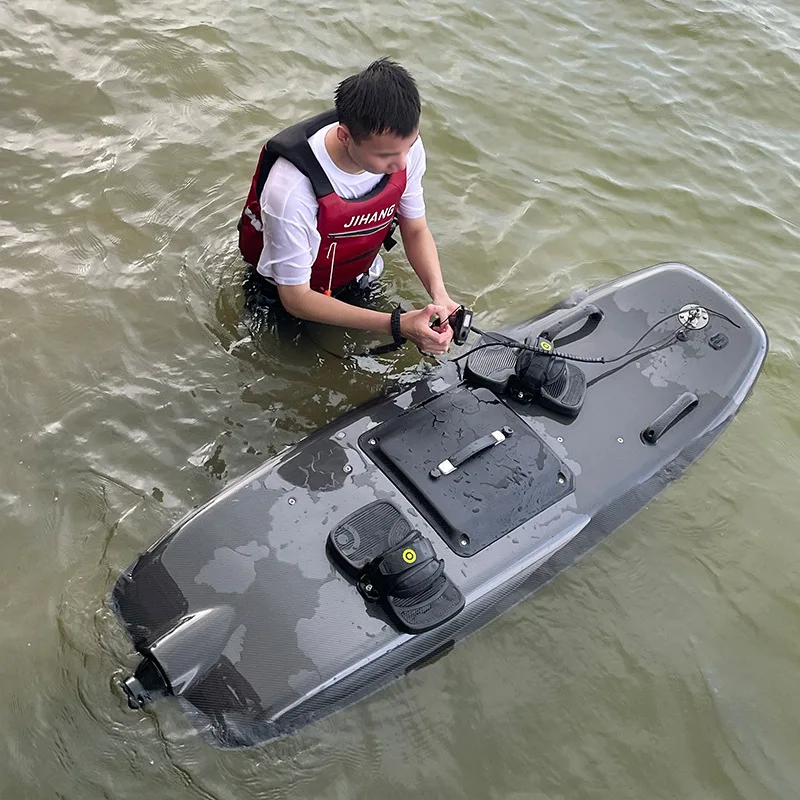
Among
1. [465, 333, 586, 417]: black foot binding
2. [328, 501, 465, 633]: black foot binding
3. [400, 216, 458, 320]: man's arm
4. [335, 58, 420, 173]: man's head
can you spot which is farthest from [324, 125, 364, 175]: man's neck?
[328, 501, 465, 633]: black foot binding

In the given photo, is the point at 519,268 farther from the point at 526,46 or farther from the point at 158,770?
the point at 158,770

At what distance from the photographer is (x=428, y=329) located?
3.00 meters

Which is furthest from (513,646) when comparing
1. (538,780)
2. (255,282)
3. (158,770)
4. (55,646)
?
(255,282)

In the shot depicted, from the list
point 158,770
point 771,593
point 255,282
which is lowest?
point 158,770

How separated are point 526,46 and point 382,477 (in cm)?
480

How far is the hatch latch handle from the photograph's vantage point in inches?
115

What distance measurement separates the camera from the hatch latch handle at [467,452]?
2.93 metres

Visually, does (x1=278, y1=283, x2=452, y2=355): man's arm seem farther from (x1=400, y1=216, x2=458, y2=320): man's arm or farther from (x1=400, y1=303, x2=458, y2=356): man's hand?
(x1=400, y1=216, x2=458, y2=320): man's arm

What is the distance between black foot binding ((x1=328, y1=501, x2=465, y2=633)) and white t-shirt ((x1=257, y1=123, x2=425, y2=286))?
1.08 meters

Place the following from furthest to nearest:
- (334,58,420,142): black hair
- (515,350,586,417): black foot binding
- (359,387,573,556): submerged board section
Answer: (515,350,586,417): black foot binding
(359,387,573,556): submerged board section
(334,58,420,142): black hair

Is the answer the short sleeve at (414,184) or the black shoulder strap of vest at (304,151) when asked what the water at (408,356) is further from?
the black shoulder strap of vest at (304,151)

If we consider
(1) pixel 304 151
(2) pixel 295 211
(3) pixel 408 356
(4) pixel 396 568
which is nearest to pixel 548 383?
(3) pixel 408 356

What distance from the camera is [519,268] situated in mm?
4723

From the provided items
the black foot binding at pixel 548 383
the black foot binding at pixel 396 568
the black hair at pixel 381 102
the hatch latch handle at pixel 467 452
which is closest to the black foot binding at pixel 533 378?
the black foot binding at pixel 548 383
